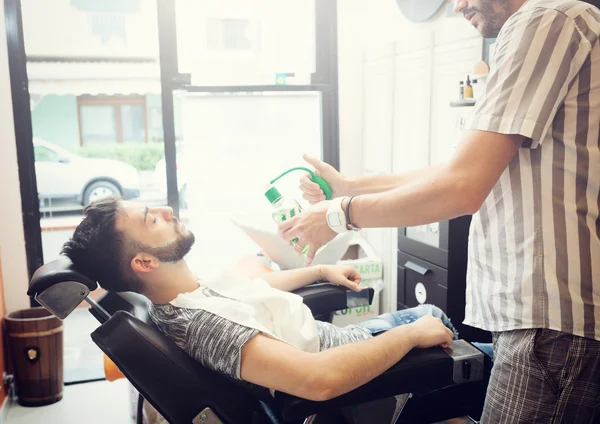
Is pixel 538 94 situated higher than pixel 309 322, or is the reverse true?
pixel 538 94

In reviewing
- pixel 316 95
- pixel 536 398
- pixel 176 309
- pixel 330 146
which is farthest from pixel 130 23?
pixel 536 398

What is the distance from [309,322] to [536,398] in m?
0.63

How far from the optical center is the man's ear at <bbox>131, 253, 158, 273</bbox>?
1421mm

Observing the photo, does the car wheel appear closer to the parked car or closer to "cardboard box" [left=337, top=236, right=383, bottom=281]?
the parked car

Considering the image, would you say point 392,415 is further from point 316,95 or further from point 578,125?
point 316,95

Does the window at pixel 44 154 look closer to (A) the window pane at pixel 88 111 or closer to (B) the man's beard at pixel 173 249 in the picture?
(A) the window pane at pixel 88 111

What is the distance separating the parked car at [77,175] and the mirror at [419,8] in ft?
6.12

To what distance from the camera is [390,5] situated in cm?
292

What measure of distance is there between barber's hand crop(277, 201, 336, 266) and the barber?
20 centimetres

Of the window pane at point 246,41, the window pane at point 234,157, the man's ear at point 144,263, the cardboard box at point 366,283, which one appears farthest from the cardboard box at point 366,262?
the man's ear at point 144,263

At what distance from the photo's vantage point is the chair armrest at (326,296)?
5.43 ft

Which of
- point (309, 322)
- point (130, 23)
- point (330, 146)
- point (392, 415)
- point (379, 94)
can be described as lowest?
point (392, 415)

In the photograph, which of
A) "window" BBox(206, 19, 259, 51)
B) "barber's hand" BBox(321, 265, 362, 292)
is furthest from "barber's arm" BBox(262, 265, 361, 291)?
"window" BBox(206, 19, 259, 51)

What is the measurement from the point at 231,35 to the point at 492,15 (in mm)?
2237
